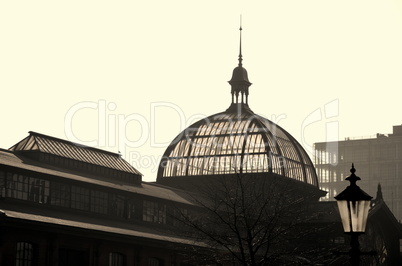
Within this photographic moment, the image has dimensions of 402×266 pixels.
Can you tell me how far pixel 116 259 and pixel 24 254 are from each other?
861 centimetres

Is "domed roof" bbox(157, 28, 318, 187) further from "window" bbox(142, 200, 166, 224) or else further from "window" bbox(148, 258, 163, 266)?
"window" bbox(148, 258, 163, 266)

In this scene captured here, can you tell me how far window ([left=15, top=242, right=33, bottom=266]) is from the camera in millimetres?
49031

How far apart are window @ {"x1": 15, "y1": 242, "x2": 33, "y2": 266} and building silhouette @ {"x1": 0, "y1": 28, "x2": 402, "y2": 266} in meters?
0.08

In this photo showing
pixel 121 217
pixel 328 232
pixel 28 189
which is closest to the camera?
pixel 28 189

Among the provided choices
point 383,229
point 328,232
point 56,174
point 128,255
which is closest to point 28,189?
point 56,174

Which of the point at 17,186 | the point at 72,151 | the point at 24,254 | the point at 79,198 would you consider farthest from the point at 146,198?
the point at 24,254

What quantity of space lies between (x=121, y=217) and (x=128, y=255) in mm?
6203

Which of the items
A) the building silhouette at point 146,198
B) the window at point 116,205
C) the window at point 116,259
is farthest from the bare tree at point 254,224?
the window at point 116,205

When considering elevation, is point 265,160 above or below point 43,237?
above

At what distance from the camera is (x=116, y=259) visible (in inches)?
2238

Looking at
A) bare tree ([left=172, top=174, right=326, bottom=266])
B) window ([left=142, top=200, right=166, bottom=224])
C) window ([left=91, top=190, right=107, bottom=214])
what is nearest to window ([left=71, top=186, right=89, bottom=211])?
window ([left=91, top=190, right=107, bottom=214])

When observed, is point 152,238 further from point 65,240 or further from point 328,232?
point 328,232

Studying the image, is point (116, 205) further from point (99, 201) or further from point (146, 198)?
point (146, 198)

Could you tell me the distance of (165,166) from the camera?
83812 millimetres
